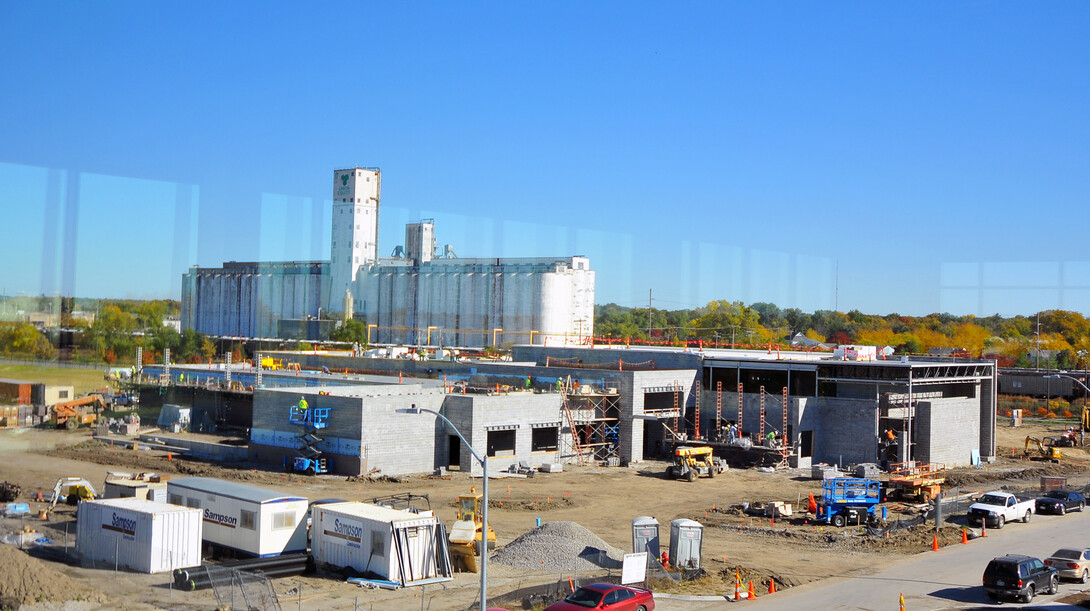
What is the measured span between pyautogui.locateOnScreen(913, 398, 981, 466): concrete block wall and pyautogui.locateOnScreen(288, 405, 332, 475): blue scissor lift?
30.1 m

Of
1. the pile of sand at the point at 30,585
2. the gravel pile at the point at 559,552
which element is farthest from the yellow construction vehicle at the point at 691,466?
the pile of sand at the point at 30,585

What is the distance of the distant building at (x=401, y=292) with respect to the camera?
104m

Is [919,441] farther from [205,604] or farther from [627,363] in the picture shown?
[205,604]

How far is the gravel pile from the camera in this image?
25281 mm

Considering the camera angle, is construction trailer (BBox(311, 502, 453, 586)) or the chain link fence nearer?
the chain link fence

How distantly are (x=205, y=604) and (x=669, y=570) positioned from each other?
11415mm

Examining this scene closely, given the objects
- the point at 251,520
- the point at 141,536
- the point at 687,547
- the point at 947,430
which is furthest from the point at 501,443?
the point at 141,536

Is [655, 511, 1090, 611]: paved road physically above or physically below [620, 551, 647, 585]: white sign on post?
below

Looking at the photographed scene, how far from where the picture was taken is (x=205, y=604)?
825 inches

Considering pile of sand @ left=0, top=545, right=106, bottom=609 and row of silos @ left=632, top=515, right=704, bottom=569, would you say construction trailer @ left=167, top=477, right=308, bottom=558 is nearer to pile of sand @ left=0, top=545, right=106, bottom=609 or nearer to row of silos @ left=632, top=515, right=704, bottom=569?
pile of sand @ left=0, top=545, right=106, bottom=609

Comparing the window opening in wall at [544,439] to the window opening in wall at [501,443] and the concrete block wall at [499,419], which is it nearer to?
the concrete block wall at [499,419]

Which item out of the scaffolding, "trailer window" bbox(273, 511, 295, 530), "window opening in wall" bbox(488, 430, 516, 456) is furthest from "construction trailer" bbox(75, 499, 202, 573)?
the scaffolding

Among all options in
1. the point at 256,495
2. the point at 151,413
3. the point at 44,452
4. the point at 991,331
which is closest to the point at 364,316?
the point at 151,413

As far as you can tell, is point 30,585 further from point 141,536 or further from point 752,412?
point 752,412
